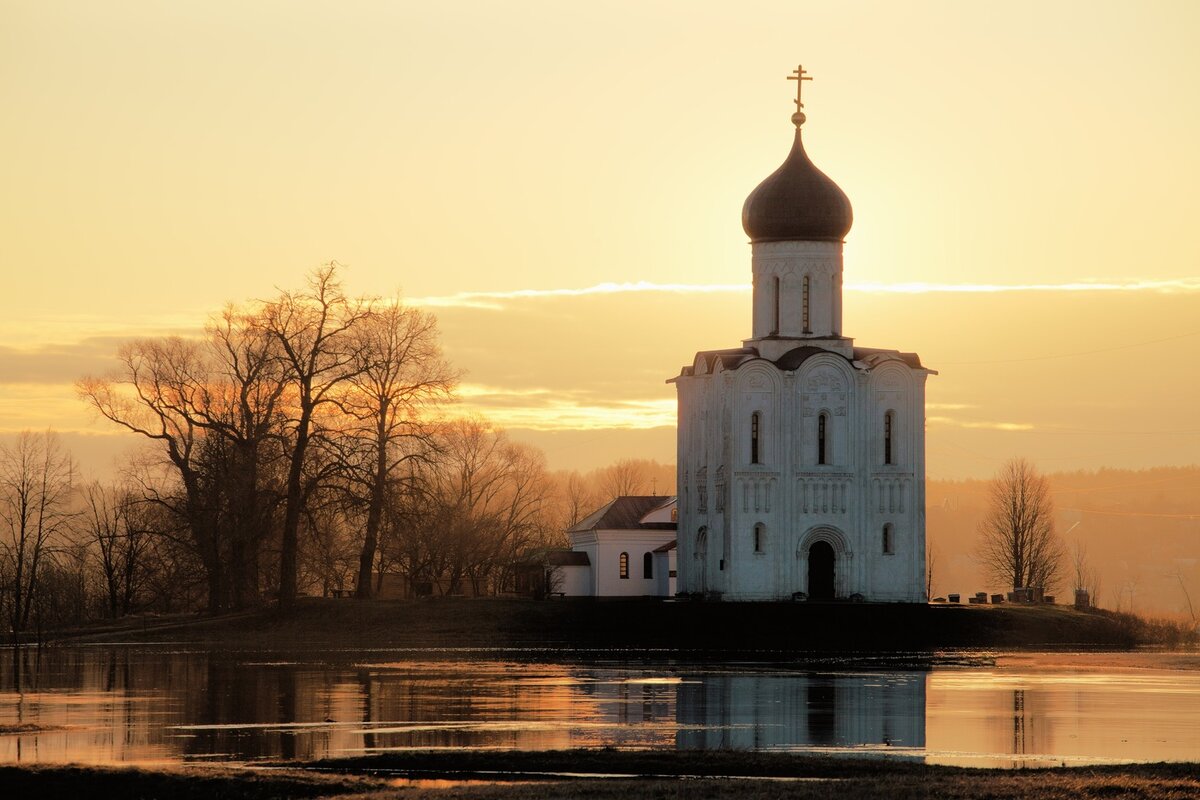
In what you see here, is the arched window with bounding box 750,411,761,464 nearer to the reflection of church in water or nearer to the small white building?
the small white building

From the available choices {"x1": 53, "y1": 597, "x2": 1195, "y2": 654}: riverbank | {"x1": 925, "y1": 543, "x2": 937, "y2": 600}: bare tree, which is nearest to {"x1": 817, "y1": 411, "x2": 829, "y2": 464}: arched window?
{"x1": 925, "y1": 543, "x2": 937, "y2": 600}: bare tree

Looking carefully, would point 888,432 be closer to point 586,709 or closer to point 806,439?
point 806,439

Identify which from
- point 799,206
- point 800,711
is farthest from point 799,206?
point 800,711

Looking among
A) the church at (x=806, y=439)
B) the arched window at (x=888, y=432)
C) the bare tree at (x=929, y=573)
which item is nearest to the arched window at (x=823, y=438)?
the church at (x=806, y=439)

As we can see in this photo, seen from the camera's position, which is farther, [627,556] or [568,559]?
[568,559]

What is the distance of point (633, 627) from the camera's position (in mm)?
60844

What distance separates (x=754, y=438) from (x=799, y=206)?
869 cm

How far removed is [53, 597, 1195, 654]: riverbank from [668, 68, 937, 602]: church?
4276 mm

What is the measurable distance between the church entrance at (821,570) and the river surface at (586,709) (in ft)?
77.9

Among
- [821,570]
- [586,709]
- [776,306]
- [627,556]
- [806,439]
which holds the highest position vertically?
[776,306]

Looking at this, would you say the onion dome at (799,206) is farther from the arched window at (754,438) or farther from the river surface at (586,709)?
the river surface at (586,709)

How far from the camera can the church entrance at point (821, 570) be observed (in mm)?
71062

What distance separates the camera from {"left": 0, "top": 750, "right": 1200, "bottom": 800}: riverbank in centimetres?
2084

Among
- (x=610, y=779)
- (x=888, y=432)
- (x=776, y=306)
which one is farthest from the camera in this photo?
(x=776, y=306)
